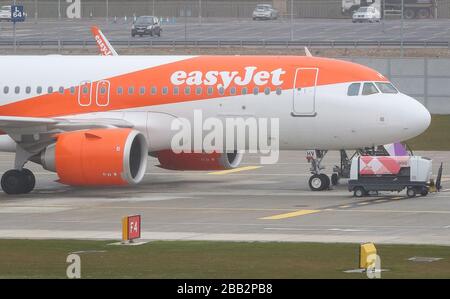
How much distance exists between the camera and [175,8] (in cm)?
13338

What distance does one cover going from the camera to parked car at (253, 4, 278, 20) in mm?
127000

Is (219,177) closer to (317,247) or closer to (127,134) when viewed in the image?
(127,134)

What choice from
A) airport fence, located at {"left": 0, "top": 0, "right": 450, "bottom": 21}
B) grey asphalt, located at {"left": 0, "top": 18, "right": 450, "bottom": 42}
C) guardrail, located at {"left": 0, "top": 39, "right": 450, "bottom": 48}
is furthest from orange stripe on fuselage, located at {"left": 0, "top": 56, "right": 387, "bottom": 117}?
airport fence, located at {"left": 0, "top": 0, "right": 450, "bottom": 21}

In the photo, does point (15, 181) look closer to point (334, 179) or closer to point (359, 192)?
point (334, 179)

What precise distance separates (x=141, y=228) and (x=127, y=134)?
24.1 feet

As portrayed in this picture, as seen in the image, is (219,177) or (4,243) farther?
(219,177)

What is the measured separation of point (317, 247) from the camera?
31188mm

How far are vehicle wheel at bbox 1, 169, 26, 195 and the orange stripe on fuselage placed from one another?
8.12ft

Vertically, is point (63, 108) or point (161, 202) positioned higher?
point (63, 108)

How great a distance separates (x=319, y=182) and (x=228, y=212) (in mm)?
6166

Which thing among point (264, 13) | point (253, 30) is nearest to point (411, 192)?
point (253, 30)
